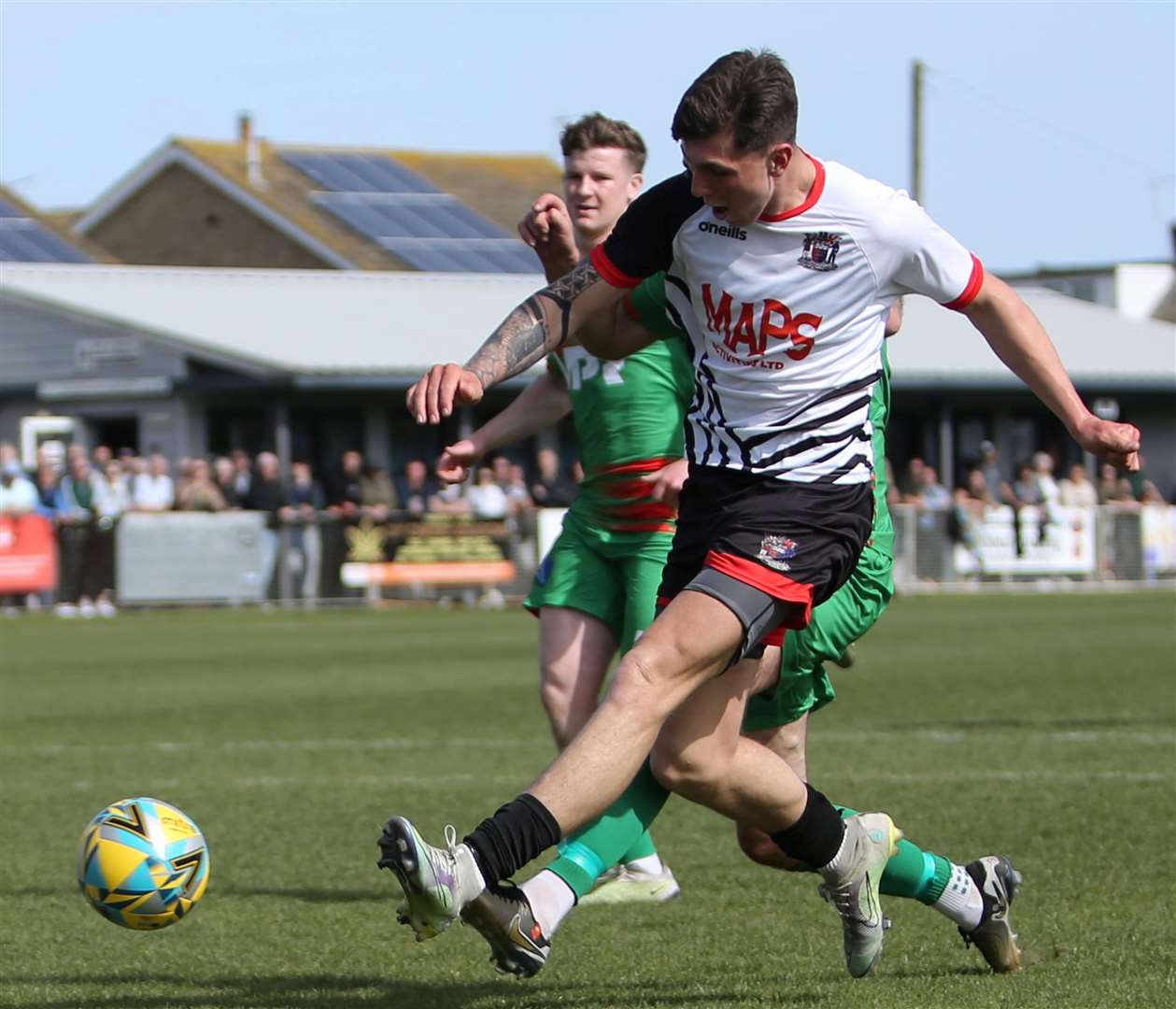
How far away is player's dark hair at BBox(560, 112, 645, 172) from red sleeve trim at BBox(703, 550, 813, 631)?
7.65 ft

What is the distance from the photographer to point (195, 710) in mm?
14250

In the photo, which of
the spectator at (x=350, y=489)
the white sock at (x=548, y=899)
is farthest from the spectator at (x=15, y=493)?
the white sock at (x=548, y=899)

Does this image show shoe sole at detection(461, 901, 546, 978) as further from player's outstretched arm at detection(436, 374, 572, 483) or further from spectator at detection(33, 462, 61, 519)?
spectator at detection(33, 462, 61, 519)

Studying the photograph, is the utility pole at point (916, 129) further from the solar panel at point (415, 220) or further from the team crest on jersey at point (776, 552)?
the team crest on jersey at point (776, 552)

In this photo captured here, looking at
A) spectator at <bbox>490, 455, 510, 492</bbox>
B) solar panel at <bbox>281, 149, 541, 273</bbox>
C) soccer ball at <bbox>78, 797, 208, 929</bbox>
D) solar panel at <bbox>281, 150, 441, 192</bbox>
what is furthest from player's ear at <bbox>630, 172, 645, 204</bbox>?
solar panel at <bbox>281, 150, 441, 192</bbox>

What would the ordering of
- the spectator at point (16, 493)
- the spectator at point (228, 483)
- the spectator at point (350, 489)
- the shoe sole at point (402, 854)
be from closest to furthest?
the shoe sole at point (402, 854) → the spectator at point (16, 493) → the spectator at point (350, 489) → the spectator at point (228, 483)

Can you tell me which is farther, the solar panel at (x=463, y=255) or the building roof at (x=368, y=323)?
the solar panel at (x=463, y=255)

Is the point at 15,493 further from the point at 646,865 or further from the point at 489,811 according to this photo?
the point at 646,865

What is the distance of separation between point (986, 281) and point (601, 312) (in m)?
0.98

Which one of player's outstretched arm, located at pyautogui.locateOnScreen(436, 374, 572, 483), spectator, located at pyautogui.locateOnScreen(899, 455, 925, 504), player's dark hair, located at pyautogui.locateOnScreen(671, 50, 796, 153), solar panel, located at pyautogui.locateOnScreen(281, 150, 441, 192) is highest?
solar panel, located at pyautogui.locateOnScreen(281, 150, 441, 192)

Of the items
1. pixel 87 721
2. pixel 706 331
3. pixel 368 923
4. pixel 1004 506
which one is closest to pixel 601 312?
pixel 706 331

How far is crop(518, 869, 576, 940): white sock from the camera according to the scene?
4.79m

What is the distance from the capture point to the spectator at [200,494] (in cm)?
2609

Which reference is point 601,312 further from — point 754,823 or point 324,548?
point 324,548
